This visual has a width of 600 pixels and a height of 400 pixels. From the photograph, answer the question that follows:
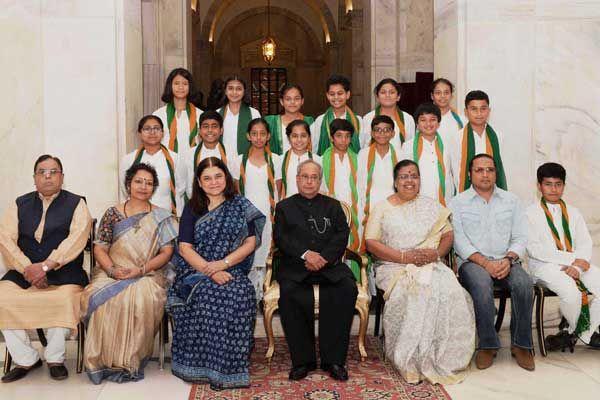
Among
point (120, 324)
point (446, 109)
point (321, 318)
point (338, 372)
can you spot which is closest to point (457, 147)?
point (446, 109)

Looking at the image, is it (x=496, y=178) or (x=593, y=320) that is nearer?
(x=593, y=320)

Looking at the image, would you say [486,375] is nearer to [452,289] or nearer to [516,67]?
[452,289]

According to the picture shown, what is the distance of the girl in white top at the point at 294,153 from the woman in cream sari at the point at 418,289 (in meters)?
0.87

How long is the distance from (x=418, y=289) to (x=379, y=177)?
4.25ft

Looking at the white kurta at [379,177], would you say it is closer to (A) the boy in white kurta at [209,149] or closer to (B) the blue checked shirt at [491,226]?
(B) the blue checked shirt at [491,226]

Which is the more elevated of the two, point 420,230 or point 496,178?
point 496,178

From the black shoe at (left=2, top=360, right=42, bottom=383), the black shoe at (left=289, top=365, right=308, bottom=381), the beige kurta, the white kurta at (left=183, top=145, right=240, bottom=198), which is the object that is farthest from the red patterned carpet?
the white kurta at (left=183, top=145, right=240, bottom=198)

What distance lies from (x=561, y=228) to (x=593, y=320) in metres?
0.69

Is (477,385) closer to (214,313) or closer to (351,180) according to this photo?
(214,313)

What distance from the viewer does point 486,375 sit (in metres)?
4.56

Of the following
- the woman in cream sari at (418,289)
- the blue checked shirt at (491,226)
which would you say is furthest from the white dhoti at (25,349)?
the blue checked shirt at (491,226)

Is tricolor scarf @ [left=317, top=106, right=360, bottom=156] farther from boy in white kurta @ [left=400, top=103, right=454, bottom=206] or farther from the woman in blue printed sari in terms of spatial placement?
the woman in blue printed sari

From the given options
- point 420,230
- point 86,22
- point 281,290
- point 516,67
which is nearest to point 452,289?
point 420,230

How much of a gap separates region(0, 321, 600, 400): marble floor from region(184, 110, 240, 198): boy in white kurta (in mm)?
1644
